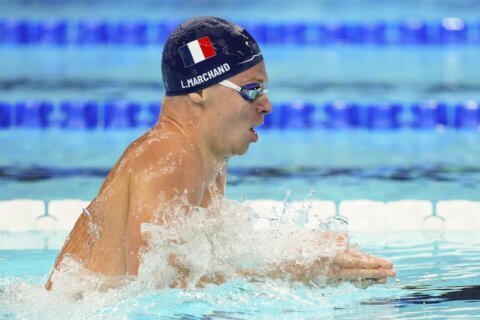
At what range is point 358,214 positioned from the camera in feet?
15.1

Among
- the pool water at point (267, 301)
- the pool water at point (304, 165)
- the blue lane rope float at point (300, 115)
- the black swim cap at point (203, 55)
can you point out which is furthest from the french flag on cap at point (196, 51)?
the blue lane rope float at point (300, 115)

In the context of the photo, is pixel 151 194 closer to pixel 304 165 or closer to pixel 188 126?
pixel 188 126

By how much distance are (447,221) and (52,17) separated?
6935 millimetres

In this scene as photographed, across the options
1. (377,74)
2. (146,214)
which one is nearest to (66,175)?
(146,214)

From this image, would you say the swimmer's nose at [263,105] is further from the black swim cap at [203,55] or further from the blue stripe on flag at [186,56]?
the blue stripe on flag at [186,56]

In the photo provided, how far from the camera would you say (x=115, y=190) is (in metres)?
2.47

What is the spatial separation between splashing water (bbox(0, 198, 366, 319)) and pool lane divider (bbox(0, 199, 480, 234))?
162cm

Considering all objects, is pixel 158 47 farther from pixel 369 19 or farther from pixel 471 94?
pixel 471 94

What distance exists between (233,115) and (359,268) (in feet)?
1.67

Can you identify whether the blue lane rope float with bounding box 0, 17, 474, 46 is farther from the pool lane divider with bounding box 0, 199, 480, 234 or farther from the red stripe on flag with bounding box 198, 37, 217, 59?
the red stripe on flag with bounding box 198, 37, 217, 59

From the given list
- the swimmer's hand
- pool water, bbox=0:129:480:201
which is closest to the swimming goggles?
the swimmer's hand

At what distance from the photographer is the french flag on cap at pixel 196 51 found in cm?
259

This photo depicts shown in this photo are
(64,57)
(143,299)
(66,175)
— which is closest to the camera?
(143,299)

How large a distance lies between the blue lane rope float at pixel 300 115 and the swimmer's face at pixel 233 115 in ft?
15.4
